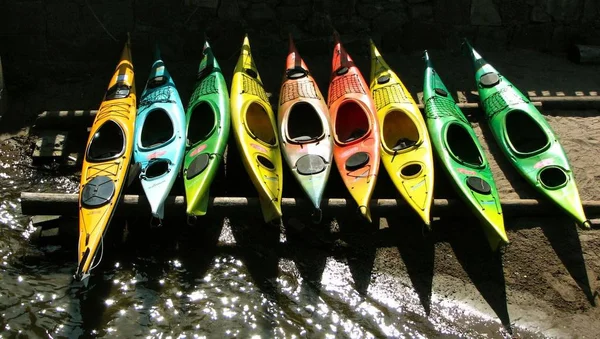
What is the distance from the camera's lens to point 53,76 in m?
7.27

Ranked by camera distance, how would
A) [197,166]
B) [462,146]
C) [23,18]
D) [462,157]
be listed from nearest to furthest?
1. [197,166]
2. [462,157]
3. [462,146]
4. [23,18]

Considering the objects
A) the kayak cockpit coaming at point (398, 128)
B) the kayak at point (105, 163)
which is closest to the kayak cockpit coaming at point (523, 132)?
the kayak cockpit coaming at point (398, 128)

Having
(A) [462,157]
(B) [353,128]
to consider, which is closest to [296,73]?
(B) [353,128]

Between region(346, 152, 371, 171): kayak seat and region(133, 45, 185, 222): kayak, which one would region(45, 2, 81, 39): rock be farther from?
region(346, 152, 371, 171): kayak seat

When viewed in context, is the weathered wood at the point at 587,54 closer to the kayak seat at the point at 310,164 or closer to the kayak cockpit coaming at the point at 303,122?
the kayak cockpit coaming at the point at 303,122

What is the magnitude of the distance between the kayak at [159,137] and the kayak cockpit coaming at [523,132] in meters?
3.28

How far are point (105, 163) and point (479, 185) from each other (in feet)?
10.9

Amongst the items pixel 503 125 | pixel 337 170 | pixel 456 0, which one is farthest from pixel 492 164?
pixel 456 0

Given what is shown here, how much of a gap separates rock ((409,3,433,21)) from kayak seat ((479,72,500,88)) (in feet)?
4.06

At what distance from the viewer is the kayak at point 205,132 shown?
202 inches

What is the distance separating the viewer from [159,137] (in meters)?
6.10

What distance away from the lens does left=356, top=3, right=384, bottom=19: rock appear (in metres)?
7.52

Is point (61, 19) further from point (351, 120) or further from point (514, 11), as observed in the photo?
point (514, 11)

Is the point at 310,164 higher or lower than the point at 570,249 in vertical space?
higher
